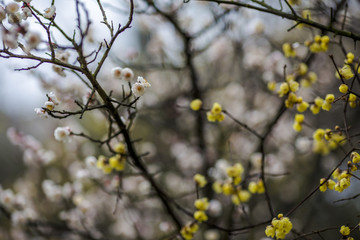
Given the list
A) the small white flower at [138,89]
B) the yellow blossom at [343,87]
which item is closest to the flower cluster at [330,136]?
the yellow blossom at [343,87]

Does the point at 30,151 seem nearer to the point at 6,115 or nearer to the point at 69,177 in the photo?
the point at 69,177

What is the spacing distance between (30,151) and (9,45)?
2.22m

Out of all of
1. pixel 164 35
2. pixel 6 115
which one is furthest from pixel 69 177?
pixel 6 115

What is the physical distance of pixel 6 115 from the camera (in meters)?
7.60

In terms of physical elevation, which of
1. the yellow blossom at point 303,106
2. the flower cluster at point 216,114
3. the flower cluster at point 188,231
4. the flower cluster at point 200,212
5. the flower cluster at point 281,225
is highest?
the flower cluster at point 216,114

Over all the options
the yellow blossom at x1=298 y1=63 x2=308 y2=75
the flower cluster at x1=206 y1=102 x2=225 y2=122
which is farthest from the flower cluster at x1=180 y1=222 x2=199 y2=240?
the yellow blossom at x1=298 y1=63 x2=308 y2=75

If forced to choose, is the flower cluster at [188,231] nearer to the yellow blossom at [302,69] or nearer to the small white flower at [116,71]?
the small white flower at [116,71]

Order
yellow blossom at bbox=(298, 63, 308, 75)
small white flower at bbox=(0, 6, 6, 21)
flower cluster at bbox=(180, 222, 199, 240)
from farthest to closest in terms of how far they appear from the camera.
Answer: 1. yellow blossom at bbox=(298, 63, 308, 75)
2. flower cluster at bbox=(180, 222, 199, 240)
3. small white flower at bbox=(0, 6, 6, 21)

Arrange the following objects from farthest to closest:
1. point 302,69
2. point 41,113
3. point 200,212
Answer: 1. point 302,69
2. point 200,212
3. point 41,113

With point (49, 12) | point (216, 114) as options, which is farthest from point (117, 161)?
point (49, 12)

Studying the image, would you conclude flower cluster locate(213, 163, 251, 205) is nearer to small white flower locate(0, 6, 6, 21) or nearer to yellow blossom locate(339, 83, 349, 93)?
yellow blossom locate(339, 83, 349, 93)

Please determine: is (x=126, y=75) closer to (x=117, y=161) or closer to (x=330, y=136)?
(x=117, y=161)

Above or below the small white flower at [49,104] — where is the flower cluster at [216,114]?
above

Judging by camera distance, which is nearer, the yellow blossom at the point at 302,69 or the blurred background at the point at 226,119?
the yellow blossom at the point at 302,69
